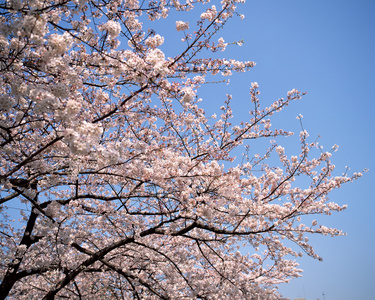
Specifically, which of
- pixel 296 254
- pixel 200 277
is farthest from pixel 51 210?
pixel 296 254

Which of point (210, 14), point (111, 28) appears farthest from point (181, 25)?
point (111, 28)

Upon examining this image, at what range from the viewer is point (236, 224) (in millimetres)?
6098

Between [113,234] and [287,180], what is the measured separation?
196 inches

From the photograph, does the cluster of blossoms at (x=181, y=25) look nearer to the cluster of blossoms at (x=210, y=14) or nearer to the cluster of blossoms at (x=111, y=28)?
the cluster of blossoms at (x=210, y=14)

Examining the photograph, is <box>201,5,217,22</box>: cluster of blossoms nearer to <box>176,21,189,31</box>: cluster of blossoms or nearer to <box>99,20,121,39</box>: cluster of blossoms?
<box>176,21,189,31</box>: cluster of blossoms

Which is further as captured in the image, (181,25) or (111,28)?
(181,25)

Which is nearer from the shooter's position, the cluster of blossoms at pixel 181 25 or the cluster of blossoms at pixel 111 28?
the cluster of blossoms at pixel 111 28

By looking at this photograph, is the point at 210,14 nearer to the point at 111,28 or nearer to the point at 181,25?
the point at 181,25

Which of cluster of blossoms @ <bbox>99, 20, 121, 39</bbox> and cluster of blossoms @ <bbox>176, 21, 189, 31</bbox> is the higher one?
cluster of blossoms @ <bbox>176, 21, 189, 31</bbox>

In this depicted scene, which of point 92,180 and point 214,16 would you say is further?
point 92,180

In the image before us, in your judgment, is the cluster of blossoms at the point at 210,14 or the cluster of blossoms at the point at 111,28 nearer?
the cluster of blossoms at the point at 111,28

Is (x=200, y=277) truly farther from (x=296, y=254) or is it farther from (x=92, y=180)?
(x=92, y=180)

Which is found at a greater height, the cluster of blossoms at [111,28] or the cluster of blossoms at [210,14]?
the cluster of blossoms at [210,14]

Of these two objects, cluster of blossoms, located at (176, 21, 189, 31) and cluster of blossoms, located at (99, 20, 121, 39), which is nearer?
cluster of blossoms, located at (99, 20, 121, 39)
